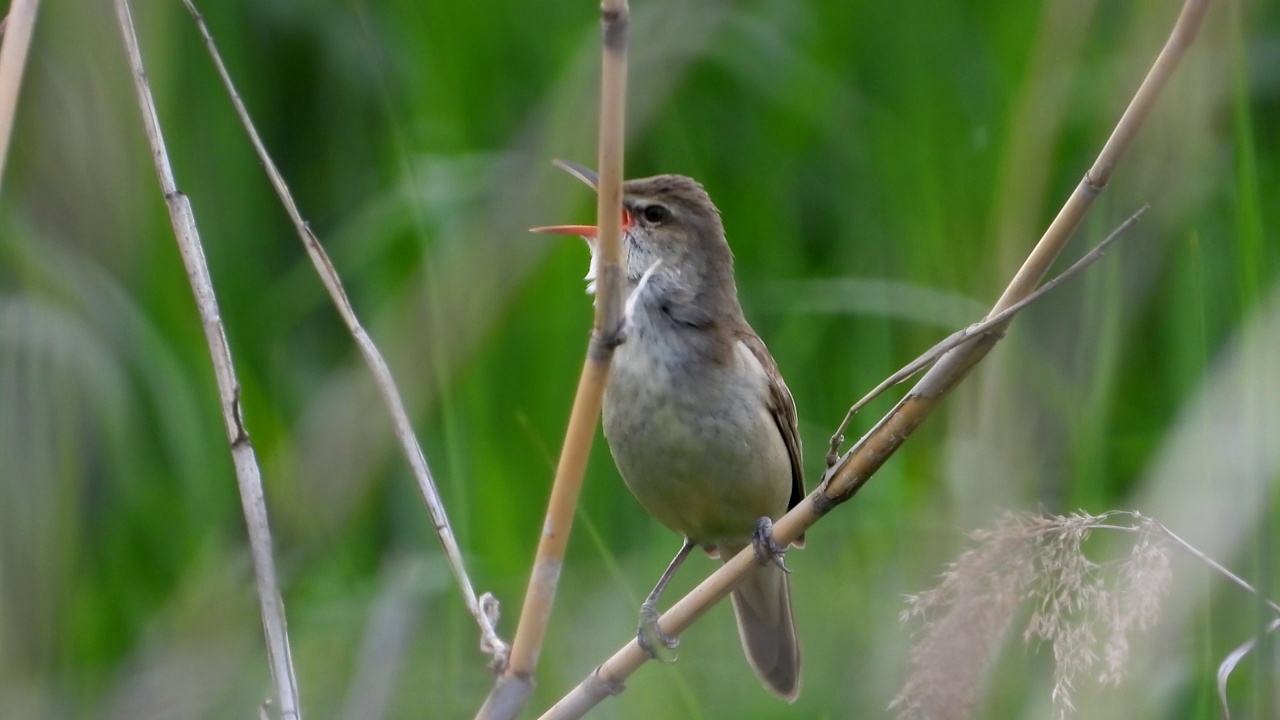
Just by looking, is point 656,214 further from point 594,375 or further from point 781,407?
point 594,375

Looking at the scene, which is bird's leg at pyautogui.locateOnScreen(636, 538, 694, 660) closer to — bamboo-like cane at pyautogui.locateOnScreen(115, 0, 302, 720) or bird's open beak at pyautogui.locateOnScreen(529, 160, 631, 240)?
bamboo-like cane at pyautogui.locateOnScreen(115, 0, 302, 720)

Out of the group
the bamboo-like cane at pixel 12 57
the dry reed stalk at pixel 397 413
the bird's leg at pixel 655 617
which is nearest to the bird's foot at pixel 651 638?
the bird's leg at pixel 655 617

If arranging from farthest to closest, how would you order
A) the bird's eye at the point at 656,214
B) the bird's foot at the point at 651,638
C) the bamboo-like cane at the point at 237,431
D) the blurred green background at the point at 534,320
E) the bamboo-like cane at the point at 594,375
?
the bird's eye at the point at 656,214, the blurred green background at the point at 534,320, the bird's foot at the point at 651,638, the bamboo-like cane at the point at 237,431, the bamboo-like cane at the point at 594,375

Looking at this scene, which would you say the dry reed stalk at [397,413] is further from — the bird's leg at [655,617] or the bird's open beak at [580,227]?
the bird's open beak at [580,227]

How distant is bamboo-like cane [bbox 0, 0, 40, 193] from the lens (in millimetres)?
1815

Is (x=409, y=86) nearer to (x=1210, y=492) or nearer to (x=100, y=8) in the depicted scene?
(x=100, y=8)

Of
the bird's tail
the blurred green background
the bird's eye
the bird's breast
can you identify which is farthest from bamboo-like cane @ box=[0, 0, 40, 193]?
the bird's tail

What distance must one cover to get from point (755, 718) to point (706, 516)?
43 centimetres

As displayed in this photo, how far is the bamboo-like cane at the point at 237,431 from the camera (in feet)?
5.82

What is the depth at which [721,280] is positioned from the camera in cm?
304

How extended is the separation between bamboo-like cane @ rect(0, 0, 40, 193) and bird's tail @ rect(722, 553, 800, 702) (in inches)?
64.0

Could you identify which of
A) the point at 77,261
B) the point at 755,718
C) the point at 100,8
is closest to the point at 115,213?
the point at 77,261

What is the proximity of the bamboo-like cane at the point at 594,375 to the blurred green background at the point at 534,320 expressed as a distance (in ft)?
1.73

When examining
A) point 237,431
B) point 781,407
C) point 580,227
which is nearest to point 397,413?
point 237,431
